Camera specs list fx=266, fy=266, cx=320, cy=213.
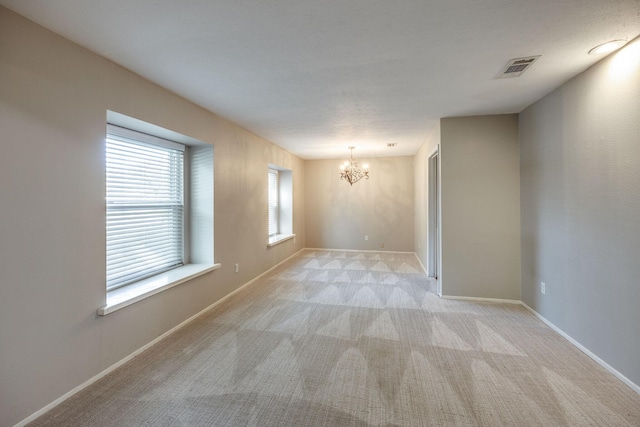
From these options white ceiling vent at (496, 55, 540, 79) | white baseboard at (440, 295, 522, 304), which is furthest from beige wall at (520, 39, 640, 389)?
white ceiling vent at (496, 55, 540, 79)

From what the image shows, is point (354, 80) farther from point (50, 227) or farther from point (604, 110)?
point (50, 227)

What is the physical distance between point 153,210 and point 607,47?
14.0 feet

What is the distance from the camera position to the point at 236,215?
398 cm

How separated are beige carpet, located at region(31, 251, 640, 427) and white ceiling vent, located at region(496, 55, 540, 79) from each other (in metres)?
2.48

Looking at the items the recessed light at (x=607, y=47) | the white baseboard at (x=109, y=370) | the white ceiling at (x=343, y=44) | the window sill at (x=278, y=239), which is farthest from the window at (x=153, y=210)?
the recessed light at (x=607, y=47)

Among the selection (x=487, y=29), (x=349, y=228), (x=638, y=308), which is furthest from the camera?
(x=349, y=228)

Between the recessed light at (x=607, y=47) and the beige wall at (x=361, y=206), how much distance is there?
4635mm

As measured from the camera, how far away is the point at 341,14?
5.25ft

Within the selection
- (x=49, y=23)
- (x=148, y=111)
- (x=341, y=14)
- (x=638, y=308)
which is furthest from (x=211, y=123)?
(x=638, y=308)

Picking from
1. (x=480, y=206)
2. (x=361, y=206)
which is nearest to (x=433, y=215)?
(x=480, y=206)

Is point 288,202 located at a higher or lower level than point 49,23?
lower

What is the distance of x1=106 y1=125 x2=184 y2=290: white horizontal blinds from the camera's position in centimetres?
246

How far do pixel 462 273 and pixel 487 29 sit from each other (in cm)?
293

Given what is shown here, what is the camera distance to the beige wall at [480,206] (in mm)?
3518
